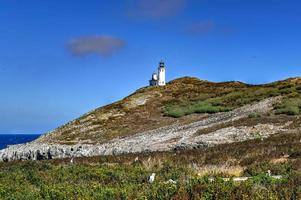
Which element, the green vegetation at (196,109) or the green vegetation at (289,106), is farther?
the green vegetation at (196,109)

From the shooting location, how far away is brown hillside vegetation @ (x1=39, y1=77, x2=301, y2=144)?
6041cm

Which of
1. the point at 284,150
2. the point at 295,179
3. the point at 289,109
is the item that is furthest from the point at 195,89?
the point at 295,179

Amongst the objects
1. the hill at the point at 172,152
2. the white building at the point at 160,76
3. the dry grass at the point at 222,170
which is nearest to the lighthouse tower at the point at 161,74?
the white building at the point at 160,76

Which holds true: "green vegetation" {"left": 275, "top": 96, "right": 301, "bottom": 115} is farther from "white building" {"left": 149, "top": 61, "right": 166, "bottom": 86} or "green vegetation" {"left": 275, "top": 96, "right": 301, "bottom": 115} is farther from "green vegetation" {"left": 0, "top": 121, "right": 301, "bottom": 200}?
"white building" {"left": 149, "top": 61, "right": 166, "bottom": 86}

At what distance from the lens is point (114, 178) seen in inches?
695

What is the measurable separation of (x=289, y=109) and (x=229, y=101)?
78.0 feet

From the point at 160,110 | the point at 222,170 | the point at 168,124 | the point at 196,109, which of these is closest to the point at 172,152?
the point at 222,170

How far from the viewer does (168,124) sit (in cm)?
6128

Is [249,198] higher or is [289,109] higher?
[289,109]

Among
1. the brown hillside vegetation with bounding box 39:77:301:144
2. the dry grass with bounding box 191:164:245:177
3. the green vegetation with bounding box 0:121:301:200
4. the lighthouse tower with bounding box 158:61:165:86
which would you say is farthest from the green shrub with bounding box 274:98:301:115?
the lighthouse tower with bounding box 158:61:165:86

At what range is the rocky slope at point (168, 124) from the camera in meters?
38.2

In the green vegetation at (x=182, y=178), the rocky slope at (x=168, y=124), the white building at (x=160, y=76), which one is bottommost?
the green vegetation at (x=182, y=178)

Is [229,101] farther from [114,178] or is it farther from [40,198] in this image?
[40,198]

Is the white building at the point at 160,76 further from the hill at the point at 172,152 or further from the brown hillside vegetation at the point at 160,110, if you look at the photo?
the brown hillside vegetation at the point at 160,110
